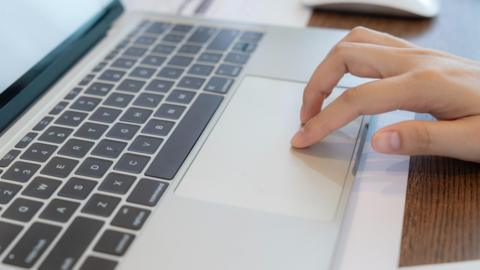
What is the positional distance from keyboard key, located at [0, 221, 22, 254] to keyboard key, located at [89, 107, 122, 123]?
0.58 ft

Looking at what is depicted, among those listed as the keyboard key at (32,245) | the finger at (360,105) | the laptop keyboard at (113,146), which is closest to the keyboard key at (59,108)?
the laptop keyboard at (113,146)

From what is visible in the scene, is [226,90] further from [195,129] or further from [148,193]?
[148,193]

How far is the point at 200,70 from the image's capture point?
668 millimetres

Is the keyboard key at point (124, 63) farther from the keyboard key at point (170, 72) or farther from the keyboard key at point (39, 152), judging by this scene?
the keyboard key at point (39, 152)

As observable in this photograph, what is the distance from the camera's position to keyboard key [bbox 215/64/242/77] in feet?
2.15

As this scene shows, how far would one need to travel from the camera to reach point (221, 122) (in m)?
0.57

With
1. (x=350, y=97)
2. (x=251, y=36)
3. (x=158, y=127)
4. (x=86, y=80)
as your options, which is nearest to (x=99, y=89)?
(x=86, y=80)

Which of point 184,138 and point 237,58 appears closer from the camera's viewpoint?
point 184,138

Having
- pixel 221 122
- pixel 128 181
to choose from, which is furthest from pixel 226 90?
pixel 128 181

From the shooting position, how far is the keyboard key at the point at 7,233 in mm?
435

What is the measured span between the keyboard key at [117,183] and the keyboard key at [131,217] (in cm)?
3

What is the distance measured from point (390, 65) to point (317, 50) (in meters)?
0.18

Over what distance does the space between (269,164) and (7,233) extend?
0.27 metres

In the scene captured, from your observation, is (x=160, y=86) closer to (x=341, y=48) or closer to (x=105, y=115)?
(x=105, y=115)
